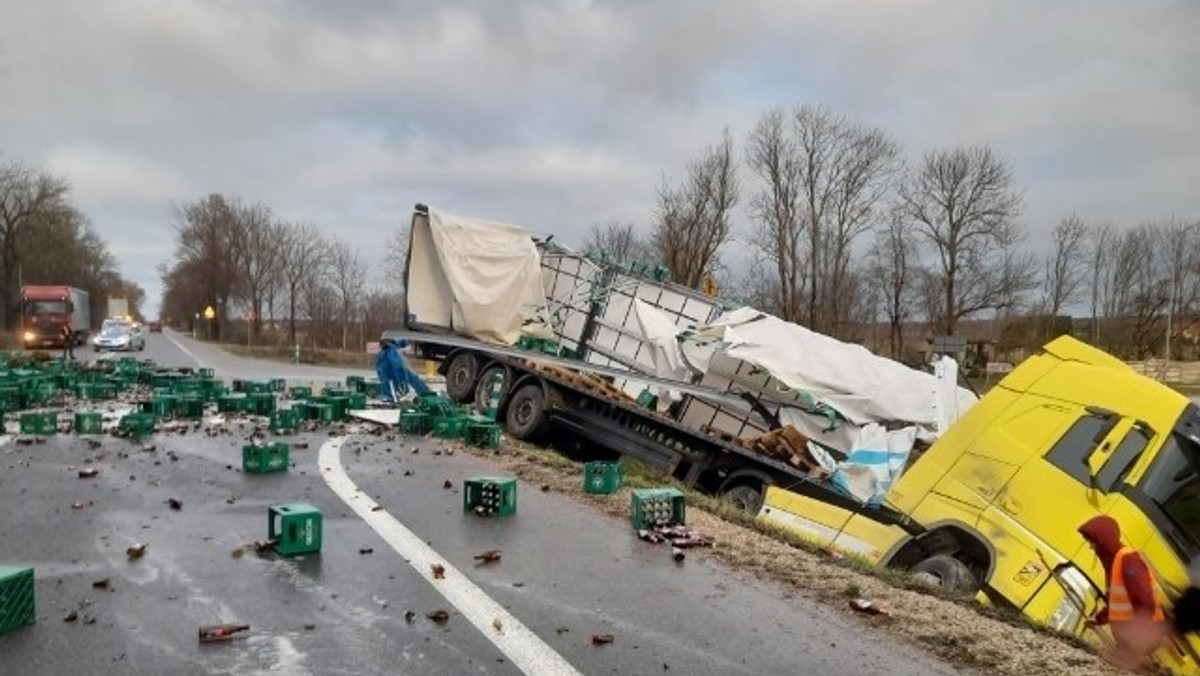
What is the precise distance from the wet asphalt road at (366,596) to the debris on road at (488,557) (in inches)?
4.8

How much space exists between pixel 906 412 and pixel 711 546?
6.32m

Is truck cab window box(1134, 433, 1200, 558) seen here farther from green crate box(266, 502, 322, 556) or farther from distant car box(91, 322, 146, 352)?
distant car box(91, 322, 146, 352)

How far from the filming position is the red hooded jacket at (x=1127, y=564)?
17.9 feet

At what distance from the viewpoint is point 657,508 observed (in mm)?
6863

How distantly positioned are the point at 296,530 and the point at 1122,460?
6283mm

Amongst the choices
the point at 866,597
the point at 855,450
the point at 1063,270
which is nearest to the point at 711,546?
the point at 866,597

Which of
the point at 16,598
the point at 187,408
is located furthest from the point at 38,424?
the point at 16,598

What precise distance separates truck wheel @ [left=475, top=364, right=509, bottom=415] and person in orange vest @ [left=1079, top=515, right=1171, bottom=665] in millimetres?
10836

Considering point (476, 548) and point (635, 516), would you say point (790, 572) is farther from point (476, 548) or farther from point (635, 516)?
point (476, 548)

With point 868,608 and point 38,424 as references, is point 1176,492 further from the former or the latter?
point 38,424

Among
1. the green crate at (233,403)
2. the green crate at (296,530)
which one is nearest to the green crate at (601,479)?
the green crate at (296,530)

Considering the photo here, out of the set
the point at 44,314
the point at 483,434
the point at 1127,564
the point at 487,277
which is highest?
the point at 487,277

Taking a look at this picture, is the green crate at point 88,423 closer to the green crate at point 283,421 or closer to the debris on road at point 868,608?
the green crate at point 283,421

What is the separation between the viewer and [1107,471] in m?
6.74
